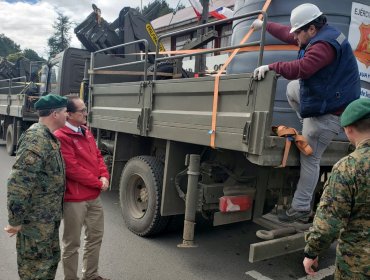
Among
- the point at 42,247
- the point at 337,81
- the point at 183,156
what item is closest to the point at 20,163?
the point at 42,247

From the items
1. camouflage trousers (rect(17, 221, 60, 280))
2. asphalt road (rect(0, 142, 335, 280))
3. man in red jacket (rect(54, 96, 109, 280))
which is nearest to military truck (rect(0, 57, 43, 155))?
asphalt road (rect(0, 142, 335, 280))

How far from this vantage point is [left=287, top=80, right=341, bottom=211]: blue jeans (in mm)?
3004

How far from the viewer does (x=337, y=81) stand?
296 cm

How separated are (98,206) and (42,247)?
0.73 m

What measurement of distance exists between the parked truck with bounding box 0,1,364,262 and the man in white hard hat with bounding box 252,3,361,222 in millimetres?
147

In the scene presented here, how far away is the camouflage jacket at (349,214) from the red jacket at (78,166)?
1.82 metres

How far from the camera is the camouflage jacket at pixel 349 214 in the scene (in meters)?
1.81

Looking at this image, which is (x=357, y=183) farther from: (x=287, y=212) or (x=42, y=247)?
(x=42, y=247)

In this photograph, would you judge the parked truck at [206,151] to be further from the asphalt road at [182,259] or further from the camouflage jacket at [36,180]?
the camouflage jacket at [36,180]

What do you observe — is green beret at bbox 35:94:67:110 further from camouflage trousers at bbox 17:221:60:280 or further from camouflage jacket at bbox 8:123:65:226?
camouflage trousers at bbox 17:221:60:280

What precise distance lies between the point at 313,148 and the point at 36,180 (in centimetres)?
213

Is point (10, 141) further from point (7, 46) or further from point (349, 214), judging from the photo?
point (7, 46)

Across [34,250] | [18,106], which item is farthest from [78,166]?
[18,106]

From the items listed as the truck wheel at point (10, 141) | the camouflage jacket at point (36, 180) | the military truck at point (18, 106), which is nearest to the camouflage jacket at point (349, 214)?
the camouflage jacket at point (36, 180)
